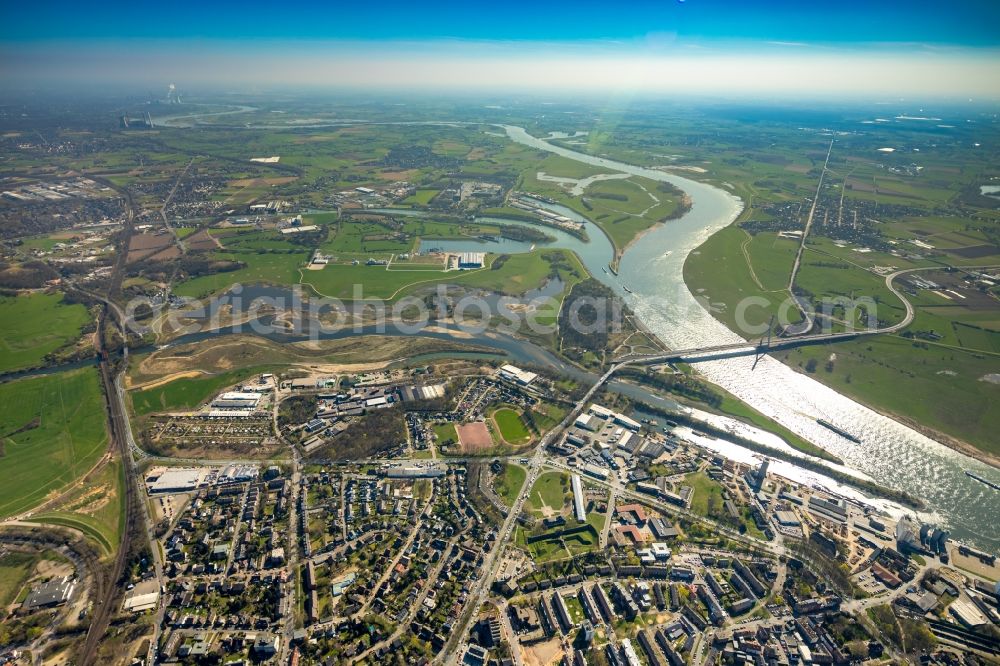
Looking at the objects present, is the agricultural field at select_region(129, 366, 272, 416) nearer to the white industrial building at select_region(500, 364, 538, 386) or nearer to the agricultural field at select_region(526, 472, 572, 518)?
the white industrial building at select_region(500, 364, 538, 386)

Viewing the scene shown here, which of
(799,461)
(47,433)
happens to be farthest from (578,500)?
(47,433)

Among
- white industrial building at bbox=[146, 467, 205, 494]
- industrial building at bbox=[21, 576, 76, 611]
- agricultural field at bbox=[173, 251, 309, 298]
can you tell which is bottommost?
industrial building at bbox=[21, 576, 76, 611]

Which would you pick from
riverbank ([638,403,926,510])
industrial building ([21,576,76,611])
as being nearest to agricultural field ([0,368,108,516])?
industrial building ([21,576,76,611])

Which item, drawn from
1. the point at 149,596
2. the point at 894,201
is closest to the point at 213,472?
the point at 149,596

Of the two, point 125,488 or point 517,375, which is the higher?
point 517,375

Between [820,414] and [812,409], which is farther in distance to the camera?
[812,409]

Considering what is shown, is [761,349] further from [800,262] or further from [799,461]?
[800,262]

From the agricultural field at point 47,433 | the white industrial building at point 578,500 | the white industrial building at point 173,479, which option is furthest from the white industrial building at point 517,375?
the agricultural field at point 47,433
